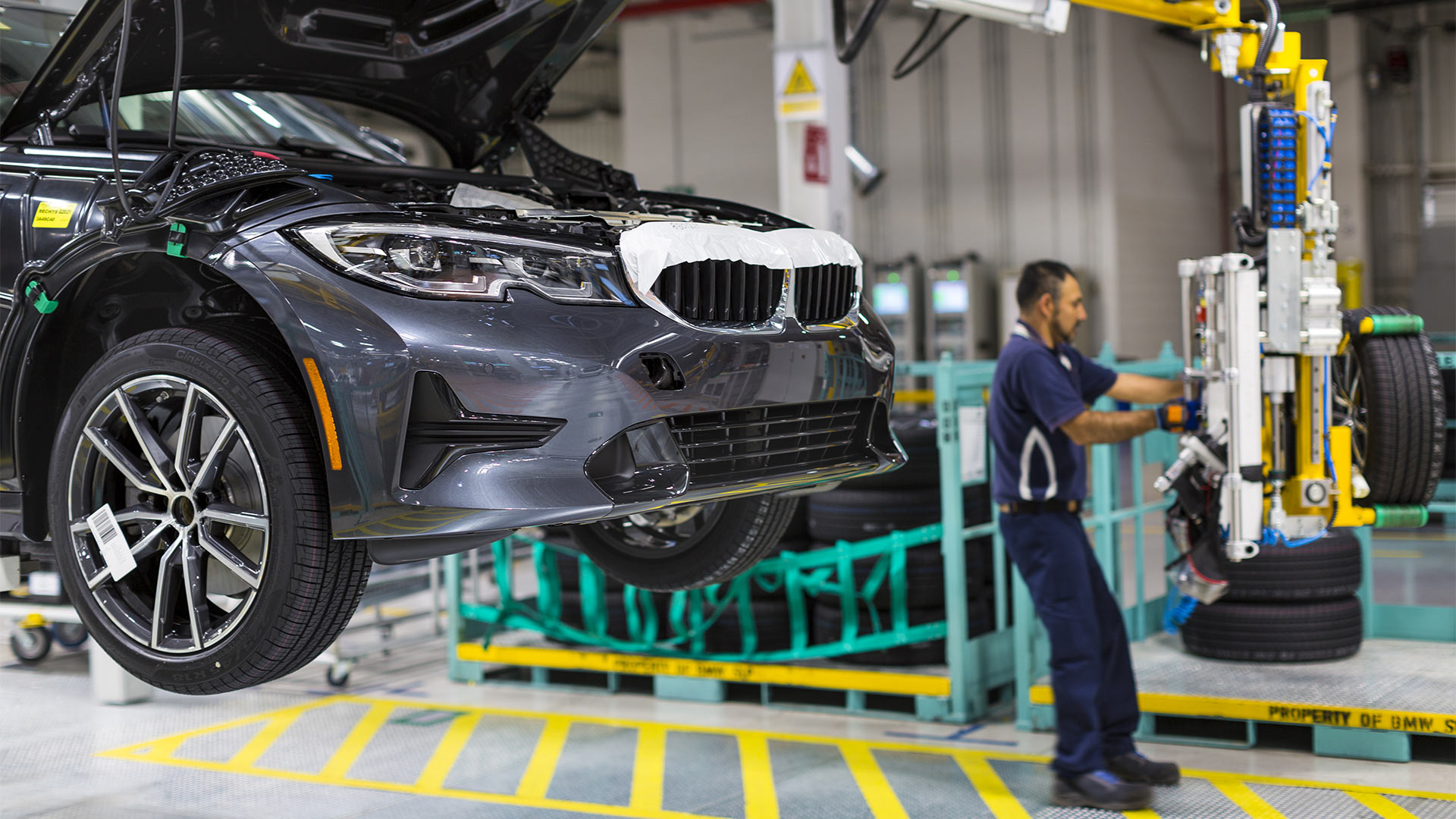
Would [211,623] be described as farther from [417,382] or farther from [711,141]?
[711,141]

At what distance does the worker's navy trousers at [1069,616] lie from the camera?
4734 millimetres

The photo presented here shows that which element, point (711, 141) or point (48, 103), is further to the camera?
point (711, 141)

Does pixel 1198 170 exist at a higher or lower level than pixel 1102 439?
higher

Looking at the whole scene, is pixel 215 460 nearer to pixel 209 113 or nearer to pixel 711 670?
pixel 209 113

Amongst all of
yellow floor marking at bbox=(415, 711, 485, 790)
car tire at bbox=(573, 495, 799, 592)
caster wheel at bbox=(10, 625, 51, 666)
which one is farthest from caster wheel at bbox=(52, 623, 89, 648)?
car tire at bbox=(573, 495, 799, 592)

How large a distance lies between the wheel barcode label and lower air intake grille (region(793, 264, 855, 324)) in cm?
149

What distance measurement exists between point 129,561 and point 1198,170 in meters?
16.0

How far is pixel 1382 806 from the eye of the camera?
15.5 ft

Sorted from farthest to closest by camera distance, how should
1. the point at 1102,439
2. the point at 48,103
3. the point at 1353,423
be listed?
the point at 1102,439, the point at 1353,423, the point at 48,103

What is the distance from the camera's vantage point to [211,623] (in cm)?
282

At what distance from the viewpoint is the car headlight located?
2555 millimetres

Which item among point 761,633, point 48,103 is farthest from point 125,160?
point 761,633

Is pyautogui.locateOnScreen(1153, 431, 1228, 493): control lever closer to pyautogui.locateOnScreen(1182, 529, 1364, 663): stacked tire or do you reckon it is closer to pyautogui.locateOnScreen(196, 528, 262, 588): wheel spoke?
pyautogui.locateOnScreen(1182, 529, 1364, 663): stacked tire

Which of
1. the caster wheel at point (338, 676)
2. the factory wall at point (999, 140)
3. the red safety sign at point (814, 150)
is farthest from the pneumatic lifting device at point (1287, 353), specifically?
the factory wall at point (999, 140)
